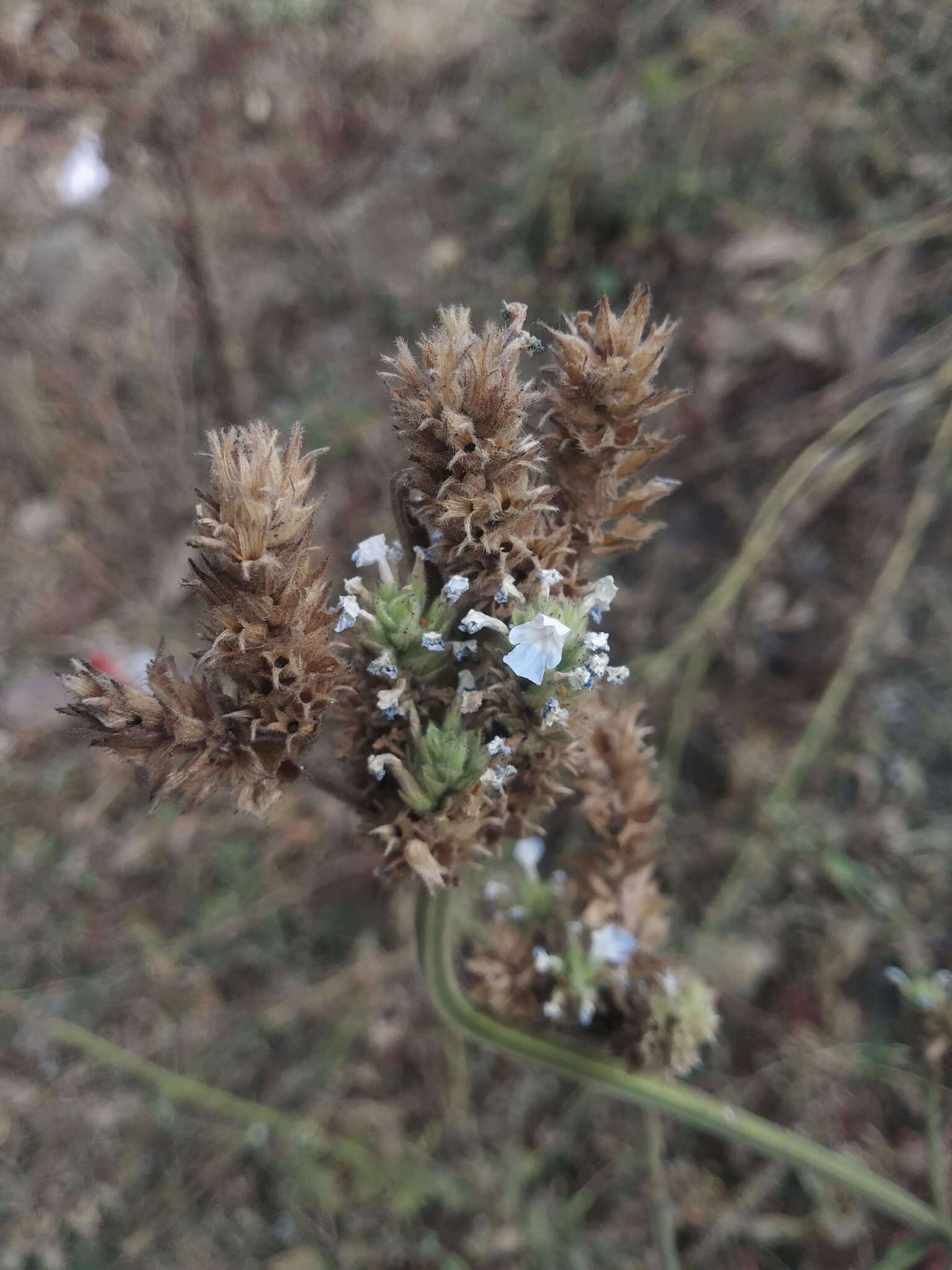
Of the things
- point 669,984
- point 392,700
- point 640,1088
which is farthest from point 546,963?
point 392,700

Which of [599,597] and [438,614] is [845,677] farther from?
[438,614]

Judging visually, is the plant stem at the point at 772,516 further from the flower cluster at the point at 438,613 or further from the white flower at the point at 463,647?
the white flower at the point at 463,647

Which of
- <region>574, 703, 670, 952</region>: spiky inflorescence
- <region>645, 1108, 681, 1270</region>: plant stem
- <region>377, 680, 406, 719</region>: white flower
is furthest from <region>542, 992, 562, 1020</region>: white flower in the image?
<region>377, 680, 406, 719</region>: white flower

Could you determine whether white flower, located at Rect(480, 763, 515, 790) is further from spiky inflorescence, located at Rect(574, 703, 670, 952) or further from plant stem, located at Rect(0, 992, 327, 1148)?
plant stem, located at Rect(0, 992, 327, 1148)

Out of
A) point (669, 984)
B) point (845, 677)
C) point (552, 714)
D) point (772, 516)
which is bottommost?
point (669, 984)

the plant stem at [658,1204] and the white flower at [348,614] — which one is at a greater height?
the white flower at [348,614]

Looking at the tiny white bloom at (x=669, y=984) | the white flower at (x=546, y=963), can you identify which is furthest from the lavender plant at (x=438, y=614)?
the tiny white bloom at (x=669, y=984)
